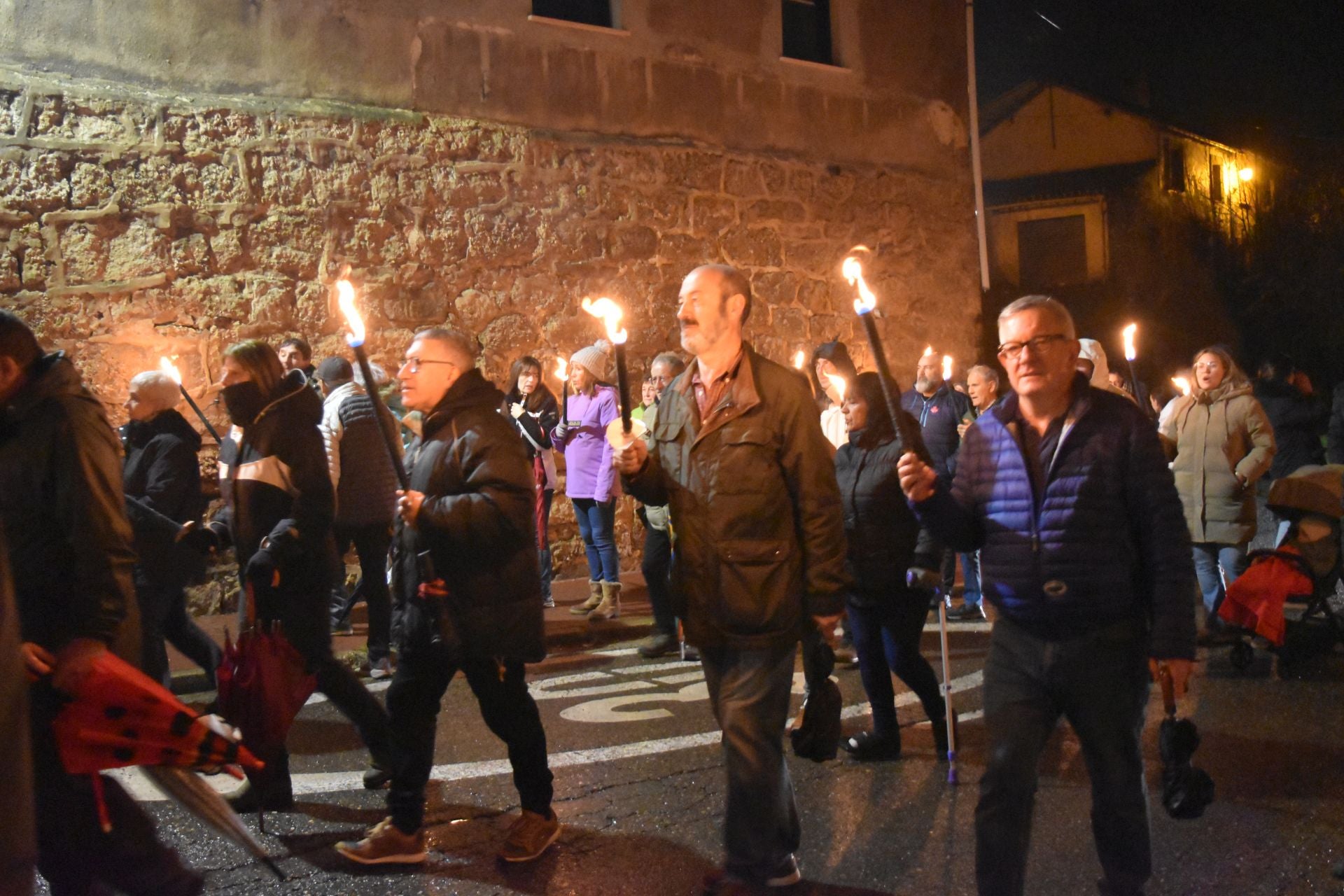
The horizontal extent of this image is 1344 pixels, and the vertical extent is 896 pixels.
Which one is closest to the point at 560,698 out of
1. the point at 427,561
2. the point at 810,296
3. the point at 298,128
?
the point at 427,561

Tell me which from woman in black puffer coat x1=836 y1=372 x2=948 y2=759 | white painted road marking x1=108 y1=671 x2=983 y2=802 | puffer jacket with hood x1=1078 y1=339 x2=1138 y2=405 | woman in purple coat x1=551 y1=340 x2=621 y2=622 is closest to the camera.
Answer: white painted road marking x1=108 y1=671 x2=983 y2=802

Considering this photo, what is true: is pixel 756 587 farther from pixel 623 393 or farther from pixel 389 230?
pixel 389 230

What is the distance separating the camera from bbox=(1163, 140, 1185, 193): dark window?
98.5ft

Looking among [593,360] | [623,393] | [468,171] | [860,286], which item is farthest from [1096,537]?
[468,171]

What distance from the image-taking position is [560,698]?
675 cm

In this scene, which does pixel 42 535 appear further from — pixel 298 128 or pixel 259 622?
pixel 298 128

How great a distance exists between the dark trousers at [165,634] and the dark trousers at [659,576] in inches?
115

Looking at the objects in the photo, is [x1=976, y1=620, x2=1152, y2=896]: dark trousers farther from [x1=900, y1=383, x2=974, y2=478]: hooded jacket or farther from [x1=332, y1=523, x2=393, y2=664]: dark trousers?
[x1=900, y1=383, x2=974, y2=478]: hooded jacket

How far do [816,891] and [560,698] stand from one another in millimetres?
3060

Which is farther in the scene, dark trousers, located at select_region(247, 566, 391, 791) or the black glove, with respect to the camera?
the black glove

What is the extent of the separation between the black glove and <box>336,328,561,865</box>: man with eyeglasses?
148 cm

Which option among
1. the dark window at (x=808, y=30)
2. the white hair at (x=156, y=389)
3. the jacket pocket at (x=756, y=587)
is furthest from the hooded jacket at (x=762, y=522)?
the dark window at (x=808, y=30)

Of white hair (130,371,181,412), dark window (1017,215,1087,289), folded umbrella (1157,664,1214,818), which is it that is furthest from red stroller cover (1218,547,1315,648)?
dark window (1017,215,1087,289)

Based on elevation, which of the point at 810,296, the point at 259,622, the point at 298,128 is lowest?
the point at 259,622
